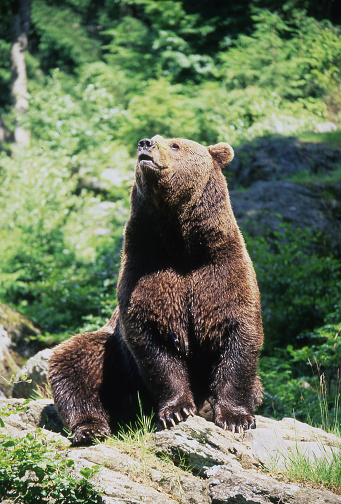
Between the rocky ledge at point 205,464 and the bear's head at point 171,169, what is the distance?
164 cm

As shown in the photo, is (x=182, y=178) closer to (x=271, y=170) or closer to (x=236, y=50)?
(x=271, y=170)

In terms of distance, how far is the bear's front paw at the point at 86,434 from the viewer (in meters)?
4.39

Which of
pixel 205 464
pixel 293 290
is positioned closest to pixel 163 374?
pixel 205 464

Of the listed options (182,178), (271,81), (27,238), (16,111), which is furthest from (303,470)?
(16,111)

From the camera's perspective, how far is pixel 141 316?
4.28 m

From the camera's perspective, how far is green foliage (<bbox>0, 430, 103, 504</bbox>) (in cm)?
335

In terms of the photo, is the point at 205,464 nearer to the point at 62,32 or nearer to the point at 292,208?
the point at 292,208

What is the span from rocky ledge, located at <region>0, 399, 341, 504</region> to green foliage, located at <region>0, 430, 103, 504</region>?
149 mm

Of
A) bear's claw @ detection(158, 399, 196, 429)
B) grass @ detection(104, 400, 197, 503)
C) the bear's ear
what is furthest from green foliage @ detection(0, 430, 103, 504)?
the bear's ear

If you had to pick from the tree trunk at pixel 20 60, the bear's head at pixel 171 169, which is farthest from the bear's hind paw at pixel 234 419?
the tree trunk at pixel 20 60

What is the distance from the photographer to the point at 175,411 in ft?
13.6

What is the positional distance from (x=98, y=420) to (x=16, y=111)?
14202mm

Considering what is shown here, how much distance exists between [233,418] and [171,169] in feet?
6.14

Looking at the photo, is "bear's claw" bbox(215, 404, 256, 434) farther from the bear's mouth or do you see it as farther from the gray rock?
the gray rock
